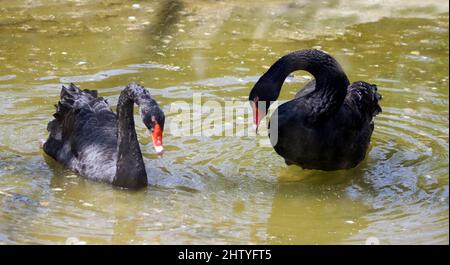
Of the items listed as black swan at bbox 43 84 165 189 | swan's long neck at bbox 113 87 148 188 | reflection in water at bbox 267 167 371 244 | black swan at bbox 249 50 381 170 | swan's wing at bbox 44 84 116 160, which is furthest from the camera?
swan's wing at bbox 44 84 116 160

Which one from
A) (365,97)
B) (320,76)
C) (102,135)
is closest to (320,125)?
(320,76)

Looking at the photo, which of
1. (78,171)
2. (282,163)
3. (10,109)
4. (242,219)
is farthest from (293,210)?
(10,109)

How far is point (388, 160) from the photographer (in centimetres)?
664

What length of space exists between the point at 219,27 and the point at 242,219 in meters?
5.08

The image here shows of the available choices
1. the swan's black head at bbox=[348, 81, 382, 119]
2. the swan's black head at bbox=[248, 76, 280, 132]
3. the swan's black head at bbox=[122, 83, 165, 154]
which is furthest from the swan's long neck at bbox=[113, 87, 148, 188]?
the swan's black head at bbox=[348, 81, 382, 119]

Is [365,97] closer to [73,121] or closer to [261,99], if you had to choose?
[261,99]

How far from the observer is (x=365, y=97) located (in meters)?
6.66

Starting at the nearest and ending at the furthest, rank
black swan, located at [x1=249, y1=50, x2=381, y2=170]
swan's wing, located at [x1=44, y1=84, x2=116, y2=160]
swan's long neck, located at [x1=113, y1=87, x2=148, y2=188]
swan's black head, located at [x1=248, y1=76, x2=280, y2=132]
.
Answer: swan's black head, located at [x1=248, y1=76, x2=280, y2=132] < swan's long neck, located at [x1=113, y1=87, x2=148, y2=188] < black swan, located at [x1=249, y1=50, x2=381, y2=170] < swan's wing, located at [x1=44, y1=84, x2=116, y2=160]

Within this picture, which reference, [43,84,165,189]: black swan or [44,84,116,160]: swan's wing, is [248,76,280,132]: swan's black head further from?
[44,84,116,160]: swan's wing

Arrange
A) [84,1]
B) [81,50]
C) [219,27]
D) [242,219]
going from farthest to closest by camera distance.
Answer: [84,1] → [219,27] → [81,50] → [242,219]

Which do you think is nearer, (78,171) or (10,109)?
(78,171)

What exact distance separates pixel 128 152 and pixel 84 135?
0.71m

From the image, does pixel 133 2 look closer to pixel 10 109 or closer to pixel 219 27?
pixel 219 27

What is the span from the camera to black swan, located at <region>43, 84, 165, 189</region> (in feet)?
19.1
